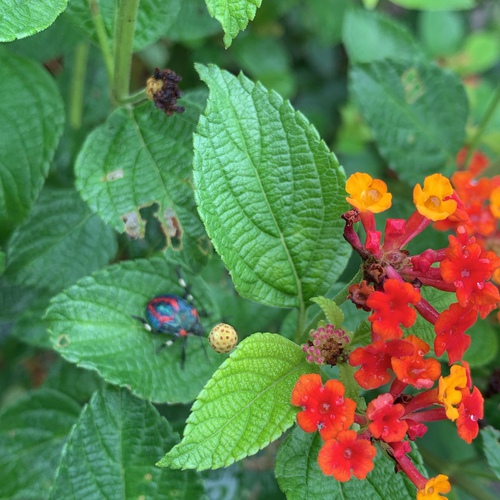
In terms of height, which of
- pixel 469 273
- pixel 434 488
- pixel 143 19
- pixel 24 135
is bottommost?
pixel 434 488

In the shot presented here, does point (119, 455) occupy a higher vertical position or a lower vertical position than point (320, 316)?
lower

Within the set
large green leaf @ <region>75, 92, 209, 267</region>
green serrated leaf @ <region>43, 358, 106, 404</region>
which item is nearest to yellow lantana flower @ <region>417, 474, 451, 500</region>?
large green leaf @ <region>75, 92, 209, 267</region>

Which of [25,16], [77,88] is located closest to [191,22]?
[77,88]

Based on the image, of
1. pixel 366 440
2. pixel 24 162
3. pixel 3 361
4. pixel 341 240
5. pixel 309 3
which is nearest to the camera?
pixel 366 440

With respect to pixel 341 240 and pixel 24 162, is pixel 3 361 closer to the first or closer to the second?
pixel 24 162

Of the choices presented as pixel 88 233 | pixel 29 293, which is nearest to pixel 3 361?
pixel 29 293

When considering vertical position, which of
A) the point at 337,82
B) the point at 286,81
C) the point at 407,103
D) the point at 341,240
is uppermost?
the point at 341,240

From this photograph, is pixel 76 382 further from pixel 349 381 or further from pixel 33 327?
pixel 349 381
